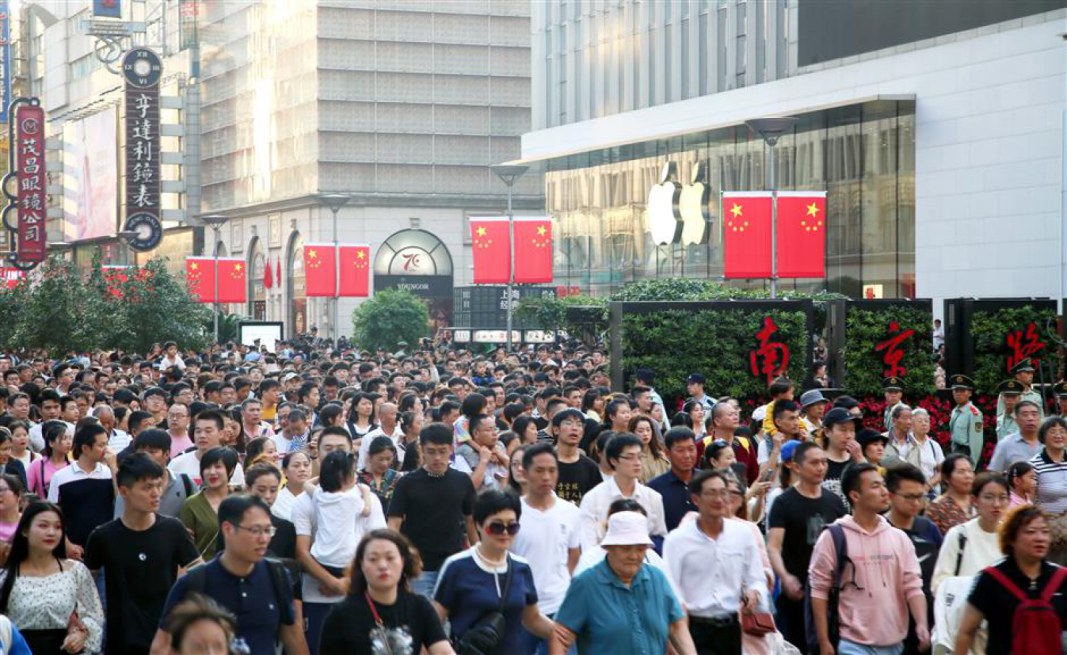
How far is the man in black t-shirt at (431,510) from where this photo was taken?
393 inches

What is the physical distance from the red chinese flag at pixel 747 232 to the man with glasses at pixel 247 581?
22691 millimetres

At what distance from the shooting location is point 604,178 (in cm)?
5812

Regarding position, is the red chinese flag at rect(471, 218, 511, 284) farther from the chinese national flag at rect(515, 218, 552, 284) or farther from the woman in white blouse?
the woman in white blouse

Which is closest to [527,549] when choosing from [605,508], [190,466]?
[605,508]

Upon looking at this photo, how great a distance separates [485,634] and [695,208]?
44972 millimetres

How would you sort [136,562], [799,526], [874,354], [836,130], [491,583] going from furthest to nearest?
1. [836,130]
2. [874,354]
3. [799,526]
4. [136,562]
5. [491,583]

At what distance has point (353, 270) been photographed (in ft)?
174

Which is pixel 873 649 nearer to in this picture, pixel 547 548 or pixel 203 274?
pixel 547 548

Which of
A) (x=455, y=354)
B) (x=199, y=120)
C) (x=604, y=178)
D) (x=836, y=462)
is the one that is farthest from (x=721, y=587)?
(x=199, y=120)

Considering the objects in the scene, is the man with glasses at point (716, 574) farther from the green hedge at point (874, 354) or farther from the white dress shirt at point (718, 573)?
the green hedge at point (874, 354)

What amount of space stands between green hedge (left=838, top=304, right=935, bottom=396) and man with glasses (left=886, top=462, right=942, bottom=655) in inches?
500

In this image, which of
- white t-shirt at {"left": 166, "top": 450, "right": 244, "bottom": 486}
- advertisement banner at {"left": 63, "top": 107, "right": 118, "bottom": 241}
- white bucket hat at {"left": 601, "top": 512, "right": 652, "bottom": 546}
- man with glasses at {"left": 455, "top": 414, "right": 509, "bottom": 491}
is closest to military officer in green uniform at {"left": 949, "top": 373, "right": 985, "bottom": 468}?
man with glasses at {"left": 455, "top": 414, "right": 509, "bottom": 491}

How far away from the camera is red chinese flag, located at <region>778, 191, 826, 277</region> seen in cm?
2933

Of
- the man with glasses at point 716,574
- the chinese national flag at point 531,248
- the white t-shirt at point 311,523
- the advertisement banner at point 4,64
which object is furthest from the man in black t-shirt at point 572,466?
the advertisement banner at point 4,64
